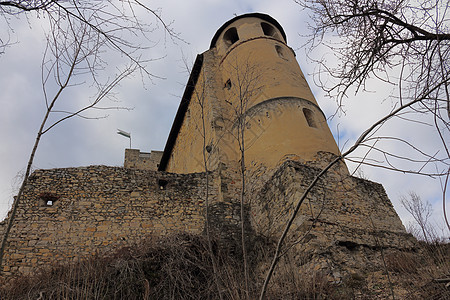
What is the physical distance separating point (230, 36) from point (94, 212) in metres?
9.32

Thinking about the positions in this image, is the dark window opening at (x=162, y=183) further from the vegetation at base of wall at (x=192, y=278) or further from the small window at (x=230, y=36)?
the small window at (x=230, y=36)

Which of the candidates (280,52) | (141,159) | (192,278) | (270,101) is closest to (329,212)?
(192,278)

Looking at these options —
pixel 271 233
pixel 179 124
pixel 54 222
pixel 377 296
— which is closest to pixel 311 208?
pixel 271 233

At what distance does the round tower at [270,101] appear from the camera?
8859mm

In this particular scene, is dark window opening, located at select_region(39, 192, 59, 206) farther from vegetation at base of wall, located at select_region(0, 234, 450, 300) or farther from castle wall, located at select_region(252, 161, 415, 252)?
castle wall, located at select_region(252, 161, 415, 252)

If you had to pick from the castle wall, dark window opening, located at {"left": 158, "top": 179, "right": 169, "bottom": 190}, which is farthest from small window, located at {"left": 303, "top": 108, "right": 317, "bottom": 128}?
dark window opening, located at {"left": 158, "top": 179, "right": 169, "bottom": 190}

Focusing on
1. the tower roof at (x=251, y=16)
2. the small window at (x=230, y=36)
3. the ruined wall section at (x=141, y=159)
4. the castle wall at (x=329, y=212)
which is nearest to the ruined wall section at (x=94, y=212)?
the castle wall at (x=329, y=212)

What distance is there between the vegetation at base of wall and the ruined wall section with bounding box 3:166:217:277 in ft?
2.06

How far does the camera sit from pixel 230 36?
1400 centimetres

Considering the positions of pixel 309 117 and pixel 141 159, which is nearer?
pixel 309 117

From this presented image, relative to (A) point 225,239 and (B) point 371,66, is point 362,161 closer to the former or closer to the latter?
(B) point 371,66

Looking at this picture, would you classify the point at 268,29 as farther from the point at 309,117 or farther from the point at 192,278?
the point at 192,278

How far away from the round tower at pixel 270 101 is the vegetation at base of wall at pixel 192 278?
2.80 meters

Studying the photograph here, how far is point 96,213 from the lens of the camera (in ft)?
26.5
